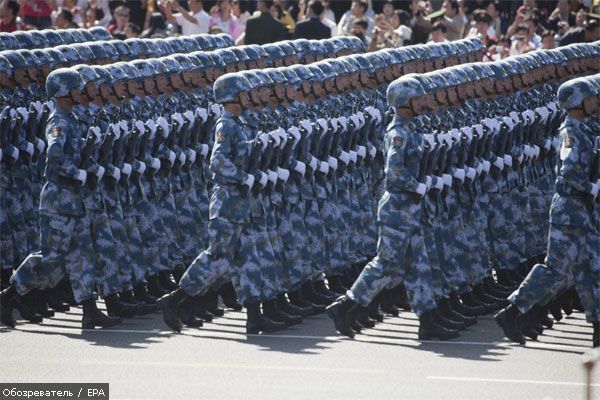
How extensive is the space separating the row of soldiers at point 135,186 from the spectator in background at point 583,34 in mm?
5219

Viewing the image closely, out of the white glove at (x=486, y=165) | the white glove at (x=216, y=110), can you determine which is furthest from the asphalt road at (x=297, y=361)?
the white glove at (x=216, y=110)

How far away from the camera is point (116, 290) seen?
1730 centimetres

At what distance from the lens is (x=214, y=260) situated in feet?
54.7

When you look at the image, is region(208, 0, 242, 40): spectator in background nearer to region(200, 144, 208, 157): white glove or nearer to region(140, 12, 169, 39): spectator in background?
region(140, 12, 169, 39): spectator in background

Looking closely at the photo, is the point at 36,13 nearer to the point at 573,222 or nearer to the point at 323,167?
Answer: the point at 323,167

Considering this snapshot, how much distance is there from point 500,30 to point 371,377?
Answer: 14.8 meters

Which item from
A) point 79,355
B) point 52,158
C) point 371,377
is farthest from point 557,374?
point 52,158

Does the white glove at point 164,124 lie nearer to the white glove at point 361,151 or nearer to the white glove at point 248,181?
the white glove at point 248,181

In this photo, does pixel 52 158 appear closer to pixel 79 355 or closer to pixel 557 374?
pixel 79 355

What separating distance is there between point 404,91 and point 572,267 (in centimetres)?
210

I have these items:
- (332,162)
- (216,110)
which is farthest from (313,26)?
(332,162)

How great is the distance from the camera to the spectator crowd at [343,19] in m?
26.5

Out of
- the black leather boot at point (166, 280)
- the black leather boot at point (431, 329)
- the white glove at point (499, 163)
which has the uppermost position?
the white glove at point (499, 163)

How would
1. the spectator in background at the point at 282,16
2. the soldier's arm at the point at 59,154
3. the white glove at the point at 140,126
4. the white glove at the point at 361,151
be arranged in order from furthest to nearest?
the spectator in background at the point at 282,16 → the white glove at the point at 361,151 → the white glove at the point at 140,126 → the soldier's arm at the point at 59,154
